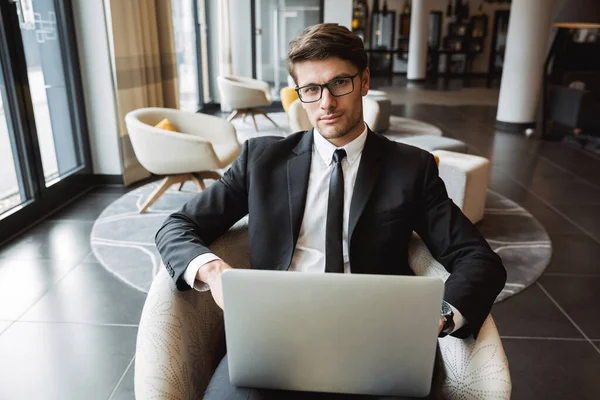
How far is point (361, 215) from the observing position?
4.35 ft

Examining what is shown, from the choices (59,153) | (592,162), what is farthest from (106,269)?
(592,162)

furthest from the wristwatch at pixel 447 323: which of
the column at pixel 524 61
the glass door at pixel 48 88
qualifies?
the column at pixel 524 61

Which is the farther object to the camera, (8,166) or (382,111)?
(382,111)

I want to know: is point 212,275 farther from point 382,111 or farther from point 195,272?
point 382,111

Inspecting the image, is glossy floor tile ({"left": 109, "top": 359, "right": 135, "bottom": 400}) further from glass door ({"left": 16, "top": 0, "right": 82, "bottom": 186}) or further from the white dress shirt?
glass door ({"left": 16, "top": 0, "right": 82, "bottom": 186})

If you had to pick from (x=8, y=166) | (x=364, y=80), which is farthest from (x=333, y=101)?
(x=8, y=166)

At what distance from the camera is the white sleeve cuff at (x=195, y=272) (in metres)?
1.23

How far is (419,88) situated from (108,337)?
11.6m

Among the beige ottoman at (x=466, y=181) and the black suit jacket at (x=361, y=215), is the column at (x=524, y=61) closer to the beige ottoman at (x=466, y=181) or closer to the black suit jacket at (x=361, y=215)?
the beige ottoman at (x=466, y=181)

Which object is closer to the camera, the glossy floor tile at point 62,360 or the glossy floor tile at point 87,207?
the glossy floor tile at point 62,360

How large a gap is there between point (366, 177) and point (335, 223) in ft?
0.51

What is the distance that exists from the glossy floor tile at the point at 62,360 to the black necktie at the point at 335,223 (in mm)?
1215

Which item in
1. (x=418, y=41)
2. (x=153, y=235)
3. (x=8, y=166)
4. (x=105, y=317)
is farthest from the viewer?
(x=418, y=41)

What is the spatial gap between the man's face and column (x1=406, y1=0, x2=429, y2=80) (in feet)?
43.4
